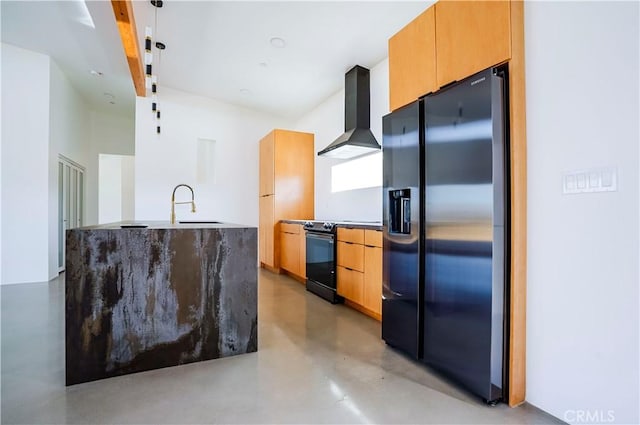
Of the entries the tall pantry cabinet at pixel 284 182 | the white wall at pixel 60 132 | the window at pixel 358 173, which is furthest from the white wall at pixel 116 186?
the window at pixel 358 173

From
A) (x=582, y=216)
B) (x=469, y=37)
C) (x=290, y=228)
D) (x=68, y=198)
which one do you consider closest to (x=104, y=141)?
(x=68, y=198)

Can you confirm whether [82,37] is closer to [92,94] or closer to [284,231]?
[92,94]

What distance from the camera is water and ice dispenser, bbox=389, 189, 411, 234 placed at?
2.36 m

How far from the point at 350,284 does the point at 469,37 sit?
2489 mm

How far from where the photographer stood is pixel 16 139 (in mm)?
4605

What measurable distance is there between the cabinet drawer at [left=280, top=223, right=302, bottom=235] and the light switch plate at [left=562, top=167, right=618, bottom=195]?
11.8 ft

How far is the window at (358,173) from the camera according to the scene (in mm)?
4172

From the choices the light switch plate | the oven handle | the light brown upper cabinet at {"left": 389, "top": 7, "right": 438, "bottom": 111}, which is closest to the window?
the oven handle

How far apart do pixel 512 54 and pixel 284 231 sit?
418 cm

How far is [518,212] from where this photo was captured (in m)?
1.75

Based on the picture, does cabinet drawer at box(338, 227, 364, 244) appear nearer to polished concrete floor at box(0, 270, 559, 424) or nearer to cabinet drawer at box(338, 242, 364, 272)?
cabinet drawer at box(338, 242, 364, 272)

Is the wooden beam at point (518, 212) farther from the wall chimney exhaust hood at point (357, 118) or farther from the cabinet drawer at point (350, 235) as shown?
the wall chimney exhaust hood at point (357, 118)

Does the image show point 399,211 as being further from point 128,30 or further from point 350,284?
point 128,30

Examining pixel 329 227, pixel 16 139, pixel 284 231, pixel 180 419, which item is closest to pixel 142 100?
pixel 16 139
